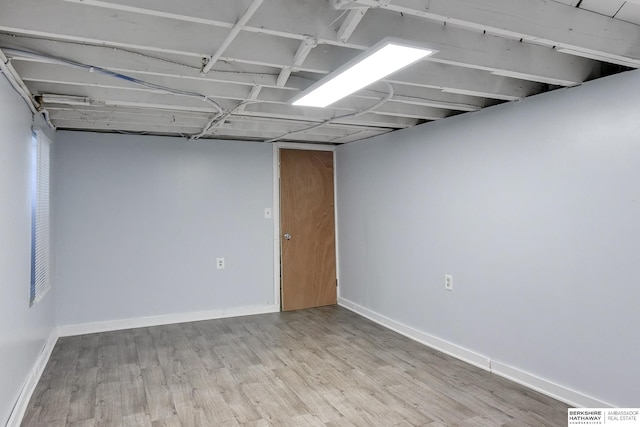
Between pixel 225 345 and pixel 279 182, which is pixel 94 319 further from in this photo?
pixel 279 182

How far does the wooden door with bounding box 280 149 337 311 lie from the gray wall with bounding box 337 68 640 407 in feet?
3.94

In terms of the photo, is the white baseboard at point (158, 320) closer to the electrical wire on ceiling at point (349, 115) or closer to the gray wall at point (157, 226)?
the gray wall at point (157, 226)

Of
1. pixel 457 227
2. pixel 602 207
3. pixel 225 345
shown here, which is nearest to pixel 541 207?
pixel 602 207

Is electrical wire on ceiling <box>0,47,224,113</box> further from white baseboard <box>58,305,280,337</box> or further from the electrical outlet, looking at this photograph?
white baseboard <box>58,305,280,337</box>

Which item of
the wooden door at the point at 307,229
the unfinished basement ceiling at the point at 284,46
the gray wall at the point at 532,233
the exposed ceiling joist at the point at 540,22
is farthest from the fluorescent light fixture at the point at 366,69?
the wooden door at the point at 307,229

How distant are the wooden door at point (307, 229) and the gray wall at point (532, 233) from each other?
120cm

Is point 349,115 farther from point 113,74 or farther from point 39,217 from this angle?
point 39,217

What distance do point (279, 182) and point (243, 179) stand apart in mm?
472

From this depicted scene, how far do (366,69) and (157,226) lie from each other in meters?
3.38

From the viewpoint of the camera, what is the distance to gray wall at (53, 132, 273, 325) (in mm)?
4340

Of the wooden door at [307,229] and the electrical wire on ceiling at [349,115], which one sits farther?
the wooden door at [307,229]

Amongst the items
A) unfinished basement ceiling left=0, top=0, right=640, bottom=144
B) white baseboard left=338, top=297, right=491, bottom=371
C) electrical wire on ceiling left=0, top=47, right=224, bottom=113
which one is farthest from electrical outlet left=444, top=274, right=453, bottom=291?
electrical wire on ceiling left=0, top=47, right=224, bottom=113

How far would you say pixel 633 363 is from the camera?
7.82ft

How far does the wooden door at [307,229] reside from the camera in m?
5.33
